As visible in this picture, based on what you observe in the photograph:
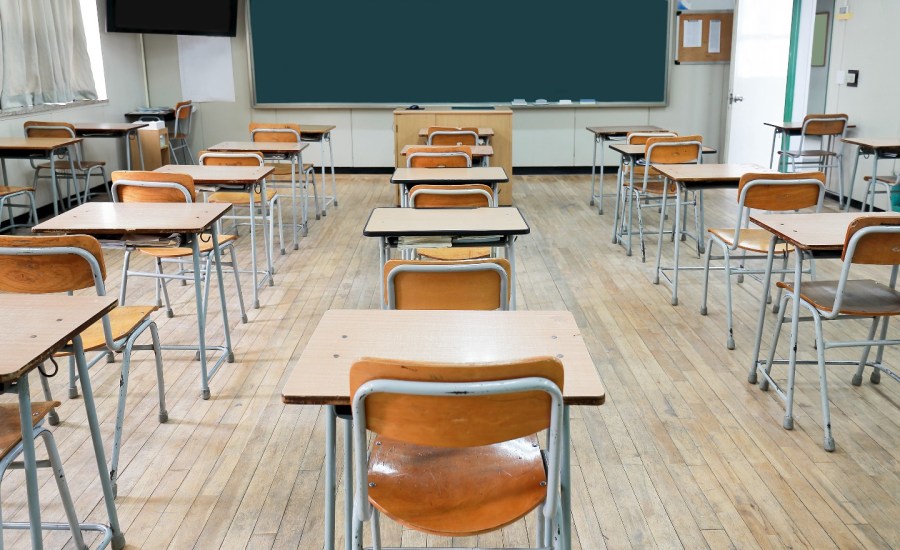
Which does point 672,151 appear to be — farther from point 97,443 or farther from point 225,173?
point 97,443

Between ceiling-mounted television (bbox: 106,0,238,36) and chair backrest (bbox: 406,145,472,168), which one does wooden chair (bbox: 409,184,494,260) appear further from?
ceiling-mounted television (bbox: 106,0,238,36)

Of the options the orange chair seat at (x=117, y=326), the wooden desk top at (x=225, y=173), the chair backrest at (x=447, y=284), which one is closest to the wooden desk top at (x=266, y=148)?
the wooden desk top at (x=225, y=173)

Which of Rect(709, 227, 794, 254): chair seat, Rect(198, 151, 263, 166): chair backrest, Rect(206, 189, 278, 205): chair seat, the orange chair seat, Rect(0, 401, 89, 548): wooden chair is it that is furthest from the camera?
Rect(206, 189, 278, 205): chair seat

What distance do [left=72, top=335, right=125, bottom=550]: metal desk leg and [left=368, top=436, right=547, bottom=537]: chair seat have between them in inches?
34.4

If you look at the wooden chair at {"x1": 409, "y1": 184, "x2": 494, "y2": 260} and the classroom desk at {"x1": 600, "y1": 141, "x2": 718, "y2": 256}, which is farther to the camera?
the classroom desk at {"x1": 600, "y1": 141, "x2": 718, "y2": 256}

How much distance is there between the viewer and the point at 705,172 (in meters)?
4.71

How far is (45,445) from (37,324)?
38 cm

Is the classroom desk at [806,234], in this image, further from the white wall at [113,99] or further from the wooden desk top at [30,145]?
the white wall at [113,99]

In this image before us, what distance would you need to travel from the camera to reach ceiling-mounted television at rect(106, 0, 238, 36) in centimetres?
907

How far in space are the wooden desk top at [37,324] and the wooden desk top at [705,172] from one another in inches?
131

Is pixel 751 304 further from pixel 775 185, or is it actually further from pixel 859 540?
pixel 859 540

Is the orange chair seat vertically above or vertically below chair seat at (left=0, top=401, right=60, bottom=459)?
below

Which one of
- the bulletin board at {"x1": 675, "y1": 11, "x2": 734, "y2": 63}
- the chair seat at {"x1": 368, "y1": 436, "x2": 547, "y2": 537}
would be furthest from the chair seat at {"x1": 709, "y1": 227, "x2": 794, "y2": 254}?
the bulletin board at {"x1": 675, "y1": 11, "x2": 734, "y2": 63}

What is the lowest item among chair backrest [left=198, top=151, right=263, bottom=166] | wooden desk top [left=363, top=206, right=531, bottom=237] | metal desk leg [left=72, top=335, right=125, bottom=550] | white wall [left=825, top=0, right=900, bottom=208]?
metal desk leg [left=72, top=335, right=125, bottom=550]
